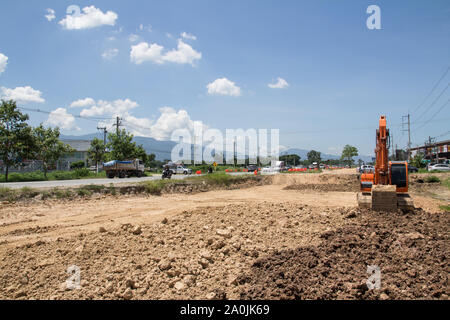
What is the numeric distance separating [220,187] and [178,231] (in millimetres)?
17932

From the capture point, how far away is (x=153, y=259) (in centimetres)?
626

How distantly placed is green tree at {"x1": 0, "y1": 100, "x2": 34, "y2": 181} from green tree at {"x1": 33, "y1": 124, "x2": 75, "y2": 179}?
132 inches

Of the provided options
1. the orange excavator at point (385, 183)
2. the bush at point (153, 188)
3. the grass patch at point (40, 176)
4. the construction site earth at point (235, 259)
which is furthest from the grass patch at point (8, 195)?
the grass patch at point (40, 176)

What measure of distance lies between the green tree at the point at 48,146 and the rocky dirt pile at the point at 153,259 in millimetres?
34138

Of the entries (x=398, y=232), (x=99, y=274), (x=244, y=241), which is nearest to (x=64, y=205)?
(x=99, y=274)

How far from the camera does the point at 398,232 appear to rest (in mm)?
7609

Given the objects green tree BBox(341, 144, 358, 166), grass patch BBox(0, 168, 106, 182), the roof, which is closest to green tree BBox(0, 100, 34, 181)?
grass patch BBox(0, 168, 106, 182)

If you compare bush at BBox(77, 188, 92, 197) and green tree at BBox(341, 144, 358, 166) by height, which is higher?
green tree at BBox(341, 144, 358, 166)

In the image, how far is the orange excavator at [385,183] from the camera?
10727 millimetres

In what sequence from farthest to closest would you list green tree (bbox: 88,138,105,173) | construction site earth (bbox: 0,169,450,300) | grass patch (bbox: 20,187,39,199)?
green tree (bbox: 88,138,105,173) < grass patch (bbox: 20,187,39,199) < construction site earth (bbox: 0,169,450,300)

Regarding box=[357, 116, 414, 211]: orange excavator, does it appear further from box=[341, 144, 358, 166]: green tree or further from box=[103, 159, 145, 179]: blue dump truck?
box=[341, 144, 358, 166]: green tree

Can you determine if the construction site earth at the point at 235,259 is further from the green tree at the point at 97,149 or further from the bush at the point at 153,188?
the green tree at the point at 97,149

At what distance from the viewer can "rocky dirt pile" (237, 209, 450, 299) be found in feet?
15.3
